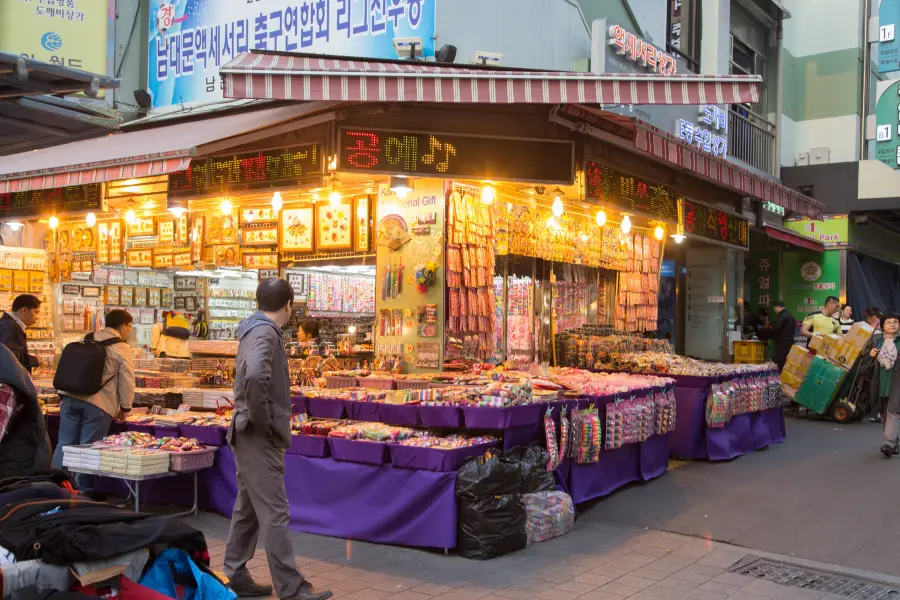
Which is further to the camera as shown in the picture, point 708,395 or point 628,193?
point 628,193

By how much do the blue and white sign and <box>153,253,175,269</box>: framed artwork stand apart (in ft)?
7.23

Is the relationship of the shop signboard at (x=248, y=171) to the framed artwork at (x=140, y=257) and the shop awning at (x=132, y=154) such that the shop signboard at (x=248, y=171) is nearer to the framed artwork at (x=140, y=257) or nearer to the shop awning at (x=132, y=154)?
the shop awning at (x=132, y=154)

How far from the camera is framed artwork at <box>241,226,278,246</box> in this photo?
35.6ft

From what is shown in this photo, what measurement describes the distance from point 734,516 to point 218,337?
8976 millimetres

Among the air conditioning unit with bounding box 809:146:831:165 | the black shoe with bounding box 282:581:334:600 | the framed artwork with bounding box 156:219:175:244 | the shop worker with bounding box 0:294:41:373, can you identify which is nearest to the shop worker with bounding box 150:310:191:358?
the framed artwork with bounding box 156:219:175:244

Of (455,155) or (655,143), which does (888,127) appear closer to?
(655,143)

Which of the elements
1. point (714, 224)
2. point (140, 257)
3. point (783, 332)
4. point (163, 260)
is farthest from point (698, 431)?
point (140, 257)

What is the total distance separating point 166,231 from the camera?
11.9 metres

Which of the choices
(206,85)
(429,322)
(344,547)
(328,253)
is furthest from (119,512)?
(206,85)

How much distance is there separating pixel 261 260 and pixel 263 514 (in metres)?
6.14

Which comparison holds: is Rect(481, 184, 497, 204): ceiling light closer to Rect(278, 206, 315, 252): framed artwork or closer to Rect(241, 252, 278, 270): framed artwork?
Rect(278, 206, 315, 252): framed artwork

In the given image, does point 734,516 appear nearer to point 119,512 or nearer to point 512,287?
point 512,287

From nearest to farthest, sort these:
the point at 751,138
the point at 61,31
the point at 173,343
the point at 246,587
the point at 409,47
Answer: the point at 61,31
the point at 246,587
the point at 409,47
the point at 173,343
the point at 751,138

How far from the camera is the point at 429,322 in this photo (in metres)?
9.29
